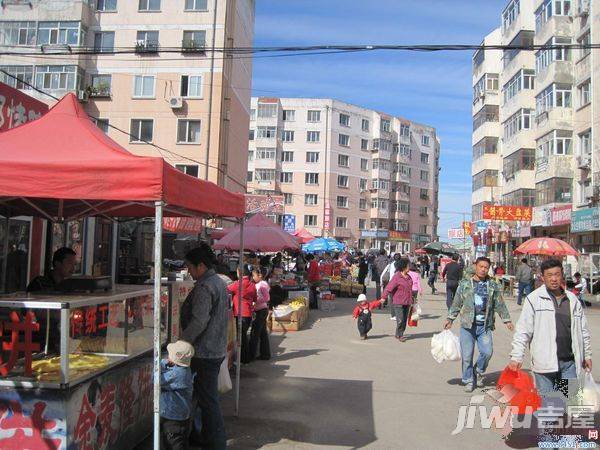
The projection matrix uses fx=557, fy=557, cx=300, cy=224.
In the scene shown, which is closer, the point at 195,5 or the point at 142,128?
the point at 195,5

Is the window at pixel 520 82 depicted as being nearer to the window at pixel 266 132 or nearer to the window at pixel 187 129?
the window at pixel 187 129

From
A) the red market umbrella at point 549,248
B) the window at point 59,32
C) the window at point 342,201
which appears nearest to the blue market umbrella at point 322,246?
the red market umbrella at point 549,248

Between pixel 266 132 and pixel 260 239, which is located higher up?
pixel 266 132

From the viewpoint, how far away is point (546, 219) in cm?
3281

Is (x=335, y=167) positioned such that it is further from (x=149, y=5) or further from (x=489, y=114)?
(x=149, y=5)

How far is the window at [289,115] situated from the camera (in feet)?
237

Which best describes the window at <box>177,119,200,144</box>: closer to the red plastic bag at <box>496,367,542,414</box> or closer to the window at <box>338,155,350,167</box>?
the red plastic bag at <box>496,367,542,414</box>

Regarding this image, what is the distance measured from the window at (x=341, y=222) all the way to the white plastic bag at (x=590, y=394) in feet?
222

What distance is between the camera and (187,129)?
36.3 meters

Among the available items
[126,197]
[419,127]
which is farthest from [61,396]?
[419,127]

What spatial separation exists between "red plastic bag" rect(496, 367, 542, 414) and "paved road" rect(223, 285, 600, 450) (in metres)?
0.40

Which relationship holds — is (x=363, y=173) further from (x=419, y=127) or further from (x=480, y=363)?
(x=480, y=363)

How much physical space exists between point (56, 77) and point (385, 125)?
5076 centimetres

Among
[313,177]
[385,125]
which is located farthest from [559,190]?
[385,125]
